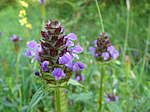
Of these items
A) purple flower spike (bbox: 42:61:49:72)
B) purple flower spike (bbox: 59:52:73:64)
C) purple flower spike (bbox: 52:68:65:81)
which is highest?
purple flower spike (bbox: 59:52:73:64)

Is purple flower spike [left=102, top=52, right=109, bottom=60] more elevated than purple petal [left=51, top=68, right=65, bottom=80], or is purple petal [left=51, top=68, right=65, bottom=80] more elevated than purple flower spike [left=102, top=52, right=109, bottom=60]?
purple flower spike [left=102, top=52, right=109, bottom=60]

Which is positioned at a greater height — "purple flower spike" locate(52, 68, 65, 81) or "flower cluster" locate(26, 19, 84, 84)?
"flower cluster" locate(26, 19, 84, 84)

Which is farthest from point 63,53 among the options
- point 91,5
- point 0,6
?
point 0,6

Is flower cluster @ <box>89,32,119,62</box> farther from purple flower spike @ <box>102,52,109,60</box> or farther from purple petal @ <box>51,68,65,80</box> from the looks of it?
purple petal @ <box>51,68,65,80</box>

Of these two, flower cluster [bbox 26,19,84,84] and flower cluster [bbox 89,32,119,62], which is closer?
flower cluster [bbox 26,19,84,84]

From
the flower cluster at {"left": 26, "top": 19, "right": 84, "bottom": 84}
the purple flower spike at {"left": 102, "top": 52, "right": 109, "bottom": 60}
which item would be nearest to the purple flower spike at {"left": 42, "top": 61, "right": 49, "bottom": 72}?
the flower cluster at {"left": 26, "top": 19, "right": 84, "bottom": 84}

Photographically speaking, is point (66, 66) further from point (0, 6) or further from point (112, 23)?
point (0, 6)

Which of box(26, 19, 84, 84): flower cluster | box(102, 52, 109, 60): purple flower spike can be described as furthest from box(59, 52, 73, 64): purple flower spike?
box(102, 52, 109, 60): purple flower spike

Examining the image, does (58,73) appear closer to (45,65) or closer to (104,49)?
(45,65)

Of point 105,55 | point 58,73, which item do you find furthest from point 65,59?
point 105,55

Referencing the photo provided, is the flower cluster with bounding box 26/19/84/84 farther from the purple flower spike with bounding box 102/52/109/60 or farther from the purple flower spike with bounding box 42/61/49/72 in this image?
the purple flower spike with bounding box 102/52/109/60

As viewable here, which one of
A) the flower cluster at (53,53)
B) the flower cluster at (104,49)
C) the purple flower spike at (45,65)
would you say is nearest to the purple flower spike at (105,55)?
the flower cluster at (104,49)
